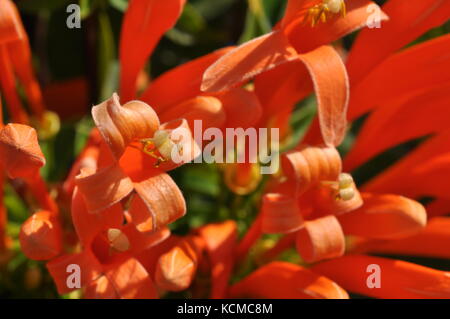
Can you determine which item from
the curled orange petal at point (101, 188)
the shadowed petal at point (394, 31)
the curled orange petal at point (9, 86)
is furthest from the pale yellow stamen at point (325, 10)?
the curled orange petal at point (9, 86)

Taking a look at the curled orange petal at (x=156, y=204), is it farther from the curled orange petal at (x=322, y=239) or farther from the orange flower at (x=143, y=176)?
the curled orange petal at (x=322, y=239)

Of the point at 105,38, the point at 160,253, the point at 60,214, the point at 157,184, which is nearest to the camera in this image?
the point at 157,184

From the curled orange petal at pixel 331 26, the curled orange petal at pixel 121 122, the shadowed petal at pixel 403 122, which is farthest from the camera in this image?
the shadowed petal at pixel 403 122

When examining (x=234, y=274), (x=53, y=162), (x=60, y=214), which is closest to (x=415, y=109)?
(x=234, y=274)

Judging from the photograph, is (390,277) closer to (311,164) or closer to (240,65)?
(311,164)

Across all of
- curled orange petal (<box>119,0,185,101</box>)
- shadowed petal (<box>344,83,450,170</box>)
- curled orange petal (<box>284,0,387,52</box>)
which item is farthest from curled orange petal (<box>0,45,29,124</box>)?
shadowed petal (<box>344,83,450,170</box>)
